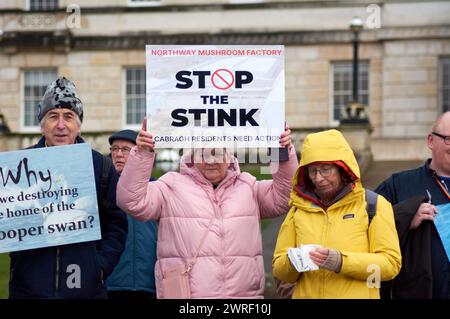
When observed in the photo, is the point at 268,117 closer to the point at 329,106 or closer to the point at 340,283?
the point at 340,283

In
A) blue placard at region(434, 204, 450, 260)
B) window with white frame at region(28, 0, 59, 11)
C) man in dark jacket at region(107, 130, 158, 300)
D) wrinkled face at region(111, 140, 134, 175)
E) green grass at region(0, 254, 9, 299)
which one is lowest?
→ green grass at region(0, 254, 9, 299)

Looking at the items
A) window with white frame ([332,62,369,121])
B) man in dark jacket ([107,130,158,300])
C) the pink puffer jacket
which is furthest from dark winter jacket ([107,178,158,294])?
window with white frame ([332,62,369,121])

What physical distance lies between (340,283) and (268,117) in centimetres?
113

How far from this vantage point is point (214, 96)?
6016mm

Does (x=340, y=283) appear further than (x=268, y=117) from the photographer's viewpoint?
No

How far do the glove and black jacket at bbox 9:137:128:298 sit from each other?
1.46 meters

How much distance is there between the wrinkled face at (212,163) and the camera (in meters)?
6.09

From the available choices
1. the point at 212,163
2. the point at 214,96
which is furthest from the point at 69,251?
the point at 214,96

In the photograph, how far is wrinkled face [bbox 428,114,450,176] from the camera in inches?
238

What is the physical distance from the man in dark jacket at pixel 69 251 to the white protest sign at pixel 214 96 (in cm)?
56

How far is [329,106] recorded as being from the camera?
30641mm

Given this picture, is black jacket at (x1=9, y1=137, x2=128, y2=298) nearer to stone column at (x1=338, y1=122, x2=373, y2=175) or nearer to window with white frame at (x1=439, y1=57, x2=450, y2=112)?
stone column at (x1=338, y1=122, x2=373, y2=175)

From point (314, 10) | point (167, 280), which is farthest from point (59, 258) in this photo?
point (314, 10)

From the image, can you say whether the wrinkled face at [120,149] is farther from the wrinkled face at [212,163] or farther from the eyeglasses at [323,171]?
the eyeglasses at [323,171]
